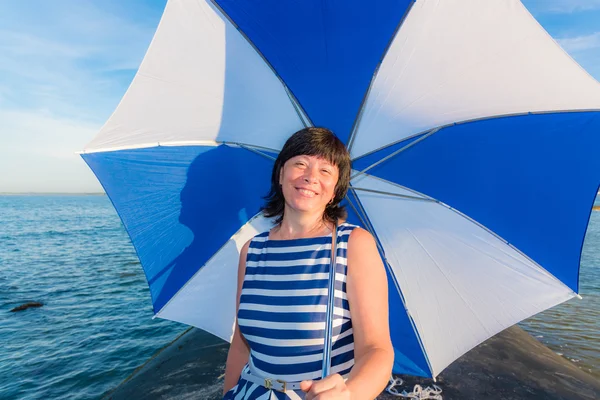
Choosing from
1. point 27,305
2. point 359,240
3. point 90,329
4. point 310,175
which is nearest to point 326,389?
point 359,240

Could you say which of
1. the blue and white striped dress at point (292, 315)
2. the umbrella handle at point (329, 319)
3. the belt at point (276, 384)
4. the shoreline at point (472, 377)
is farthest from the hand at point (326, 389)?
the shoreline at point (472, 377)

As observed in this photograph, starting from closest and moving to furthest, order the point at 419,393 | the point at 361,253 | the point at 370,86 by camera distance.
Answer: the point at 361,253
the point at 370,86
the point at 419,393

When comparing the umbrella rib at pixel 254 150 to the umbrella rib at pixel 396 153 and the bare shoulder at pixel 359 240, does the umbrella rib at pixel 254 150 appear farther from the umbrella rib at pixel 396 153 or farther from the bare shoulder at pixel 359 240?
the bare shoulder at pixel 359 240

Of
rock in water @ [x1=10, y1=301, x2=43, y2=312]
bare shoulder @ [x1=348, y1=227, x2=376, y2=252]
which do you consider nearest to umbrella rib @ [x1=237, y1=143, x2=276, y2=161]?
bare shoulder @ [x1=348, y1=227, x2=376, y2=252]

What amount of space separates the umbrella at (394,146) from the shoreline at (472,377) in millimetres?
1809

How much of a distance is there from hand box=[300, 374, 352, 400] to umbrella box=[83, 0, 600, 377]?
68.7 inches

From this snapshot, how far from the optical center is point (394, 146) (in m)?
2.81

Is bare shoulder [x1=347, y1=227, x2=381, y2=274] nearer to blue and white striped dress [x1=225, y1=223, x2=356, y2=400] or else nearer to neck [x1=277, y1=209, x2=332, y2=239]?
blue and white striped dress [x1=225, y1=223, x2=356, y2=400]

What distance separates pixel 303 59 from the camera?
2848mm

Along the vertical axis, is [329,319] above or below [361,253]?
below

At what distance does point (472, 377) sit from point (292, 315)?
3.90 m

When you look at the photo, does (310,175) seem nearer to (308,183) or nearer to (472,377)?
(308,183)

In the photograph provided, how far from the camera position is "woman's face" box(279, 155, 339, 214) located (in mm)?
2104

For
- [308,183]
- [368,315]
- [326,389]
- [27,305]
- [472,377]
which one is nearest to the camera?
[326,389]
